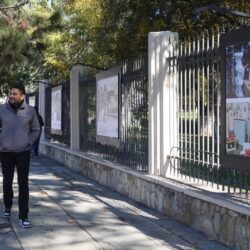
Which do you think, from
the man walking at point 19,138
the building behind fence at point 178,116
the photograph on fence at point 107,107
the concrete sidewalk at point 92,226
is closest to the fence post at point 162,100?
the building behind fence at point 178,116

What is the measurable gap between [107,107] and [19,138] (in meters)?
4.29

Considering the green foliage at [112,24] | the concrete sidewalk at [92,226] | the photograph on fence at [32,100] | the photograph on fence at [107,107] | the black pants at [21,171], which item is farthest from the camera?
the photograph on fence at [32,100]

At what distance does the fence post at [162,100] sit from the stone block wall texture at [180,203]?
14.8 inches

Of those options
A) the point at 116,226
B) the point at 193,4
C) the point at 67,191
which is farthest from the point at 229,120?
the point at 193,4

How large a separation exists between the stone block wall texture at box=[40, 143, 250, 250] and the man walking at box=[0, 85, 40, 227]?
208cm

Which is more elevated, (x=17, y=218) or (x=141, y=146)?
(x=141, y=146)

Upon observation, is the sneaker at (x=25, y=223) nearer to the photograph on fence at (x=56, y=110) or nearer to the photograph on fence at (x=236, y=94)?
the photograph on fence at (x=236, y=94)

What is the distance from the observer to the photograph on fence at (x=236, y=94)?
6.41 metres

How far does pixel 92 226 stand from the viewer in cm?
769

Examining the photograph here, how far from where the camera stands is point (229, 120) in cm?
674

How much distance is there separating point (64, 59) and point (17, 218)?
65.4ft

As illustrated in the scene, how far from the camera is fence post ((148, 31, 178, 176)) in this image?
871 centimetres

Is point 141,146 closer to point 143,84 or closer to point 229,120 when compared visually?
point 143,84

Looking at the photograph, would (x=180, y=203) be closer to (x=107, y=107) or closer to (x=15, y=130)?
(x=15, y=130)
